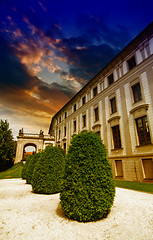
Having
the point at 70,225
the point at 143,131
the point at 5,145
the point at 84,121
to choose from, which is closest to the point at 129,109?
the point at 143,131

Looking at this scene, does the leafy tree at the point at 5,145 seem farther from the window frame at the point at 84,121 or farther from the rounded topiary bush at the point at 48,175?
the rounded topiary bush at the point at 48,175

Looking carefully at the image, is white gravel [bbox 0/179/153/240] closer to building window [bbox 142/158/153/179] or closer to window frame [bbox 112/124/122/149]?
building window [bbox 142/158/153/179]

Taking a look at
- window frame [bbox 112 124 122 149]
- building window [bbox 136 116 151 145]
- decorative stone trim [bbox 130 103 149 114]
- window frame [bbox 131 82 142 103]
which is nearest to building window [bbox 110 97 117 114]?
window frame [bbox 112 124 122 149]

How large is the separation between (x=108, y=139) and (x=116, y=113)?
3121 mm

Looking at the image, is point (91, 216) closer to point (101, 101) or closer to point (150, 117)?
point (150, 117)

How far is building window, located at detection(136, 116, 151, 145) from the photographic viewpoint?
35.1ft

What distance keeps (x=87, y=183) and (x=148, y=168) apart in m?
9.10

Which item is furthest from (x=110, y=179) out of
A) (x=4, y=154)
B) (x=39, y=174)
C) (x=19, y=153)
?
(x=19, y=153)

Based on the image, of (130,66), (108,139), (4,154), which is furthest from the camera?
(4,154)

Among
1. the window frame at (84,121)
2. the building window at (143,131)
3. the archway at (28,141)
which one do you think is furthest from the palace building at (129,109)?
the archway at (28,141)

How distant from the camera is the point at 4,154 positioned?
2339 cm

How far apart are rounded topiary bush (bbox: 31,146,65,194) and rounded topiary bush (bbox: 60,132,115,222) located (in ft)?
10.5

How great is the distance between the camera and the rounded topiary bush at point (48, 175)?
6.54 metres

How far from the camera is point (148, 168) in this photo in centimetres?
1030
